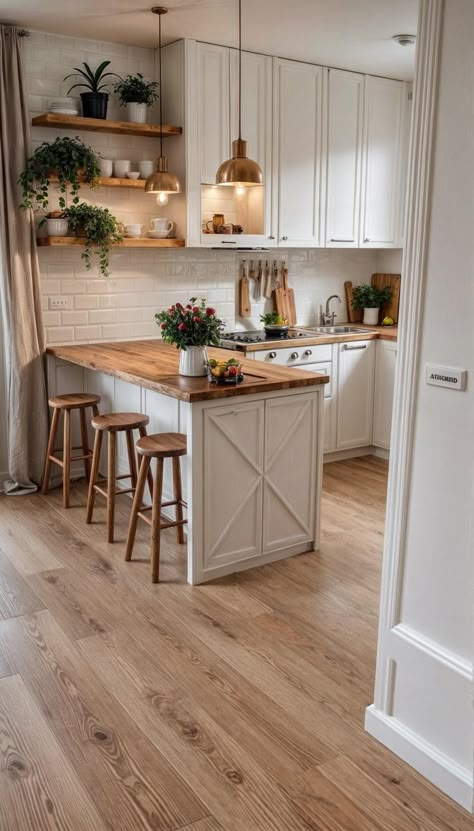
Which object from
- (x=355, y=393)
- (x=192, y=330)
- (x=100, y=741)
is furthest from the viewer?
(x=355, y=393)

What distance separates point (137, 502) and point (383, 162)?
3.55 meters

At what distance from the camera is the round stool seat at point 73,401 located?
4551 millimetres

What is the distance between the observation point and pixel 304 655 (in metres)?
2.99

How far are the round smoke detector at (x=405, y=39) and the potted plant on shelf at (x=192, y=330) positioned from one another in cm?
228

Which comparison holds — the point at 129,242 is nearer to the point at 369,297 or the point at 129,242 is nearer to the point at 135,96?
the point at 135,96

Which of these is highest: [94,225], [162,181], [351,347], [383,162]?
[383,162]

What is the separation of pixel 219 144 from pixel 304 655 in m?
3.37

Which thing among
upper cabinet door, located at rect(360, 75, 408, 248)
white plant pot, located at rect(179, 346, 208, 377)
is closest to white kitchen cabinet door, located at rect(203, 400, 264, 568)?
white plant pot, located at rect(179, 346, 208, 377)

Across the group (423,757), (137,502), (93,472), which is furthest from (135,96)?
(423,757)

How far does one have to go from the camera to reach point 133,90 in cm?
474

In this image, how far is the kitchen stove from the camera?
519 centimetres

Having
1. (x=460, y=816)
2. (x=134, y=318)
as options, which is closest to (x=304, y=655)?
(x=460, y=816)

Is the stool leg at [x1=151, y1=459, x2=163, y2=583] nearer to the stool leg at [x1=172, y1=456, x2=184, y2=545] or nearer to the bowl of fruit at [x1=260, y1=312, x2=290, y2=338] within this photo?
the stool leg at [x1=172, y1=456, x2=184, y2=545]

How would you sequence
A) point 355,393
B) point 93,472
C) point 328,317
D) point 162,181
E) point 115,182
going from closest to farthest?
point 93,472
point 162,181
point 115,182
point 355,393
point 328,317
